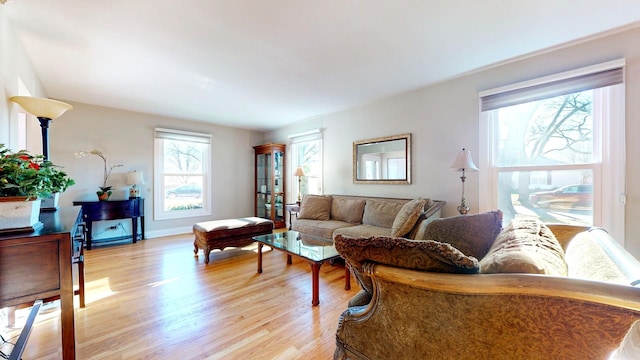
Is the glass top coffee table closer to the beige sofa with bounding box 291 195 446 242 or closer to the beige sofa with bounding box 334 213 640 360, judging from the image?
the beige sofa with bounding box 291 195 446 242

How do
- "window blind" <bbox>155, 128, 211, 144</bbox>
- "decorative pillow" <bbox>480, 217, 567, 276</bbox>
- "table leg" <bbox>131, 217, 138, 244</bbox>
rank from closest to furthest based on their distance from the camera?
1. "decorative pillow" <bbox>480, 217, 567, 276</bbox>
2. "table leg" <bbox>131, 217, 138, 244</bbox>
3. "window blind" <bbox>155, 128, 211, 144</bbox>

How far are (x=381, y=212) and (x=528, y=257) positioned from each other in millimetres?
2567

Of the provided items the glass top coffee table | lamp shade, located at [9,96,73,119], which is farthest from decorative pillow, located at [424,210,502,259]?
lamp shade, located at [9,96,73,119]

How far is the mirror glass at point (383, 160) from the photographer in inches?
141

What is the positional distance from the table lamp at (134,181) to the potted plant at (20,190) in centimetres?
332

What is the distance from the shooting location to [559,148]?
2463mm

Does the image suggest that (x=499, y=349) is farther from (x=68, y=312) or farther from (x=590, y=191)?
(x=590, y=191)

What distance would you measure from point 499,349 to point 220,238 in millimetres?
3180

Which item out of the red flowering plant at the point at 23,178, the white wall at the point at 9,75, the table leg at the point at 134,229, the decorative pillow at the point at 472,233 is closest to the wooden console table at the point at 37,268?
the red flowering plant at the point at 23,178

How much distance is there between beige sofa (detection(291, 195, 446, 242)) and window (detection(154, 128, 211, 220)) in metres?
2.50

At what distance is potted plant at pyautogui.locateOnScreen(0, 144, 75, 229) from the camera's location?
1.11 meters

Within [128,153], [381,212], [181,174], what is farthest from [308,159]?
[128,153]

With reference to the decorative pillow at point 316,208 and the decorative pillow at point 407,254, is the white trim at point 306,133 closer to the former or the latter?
the decorative pillow at point 316,208

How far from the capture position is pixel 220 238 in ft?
10.9
